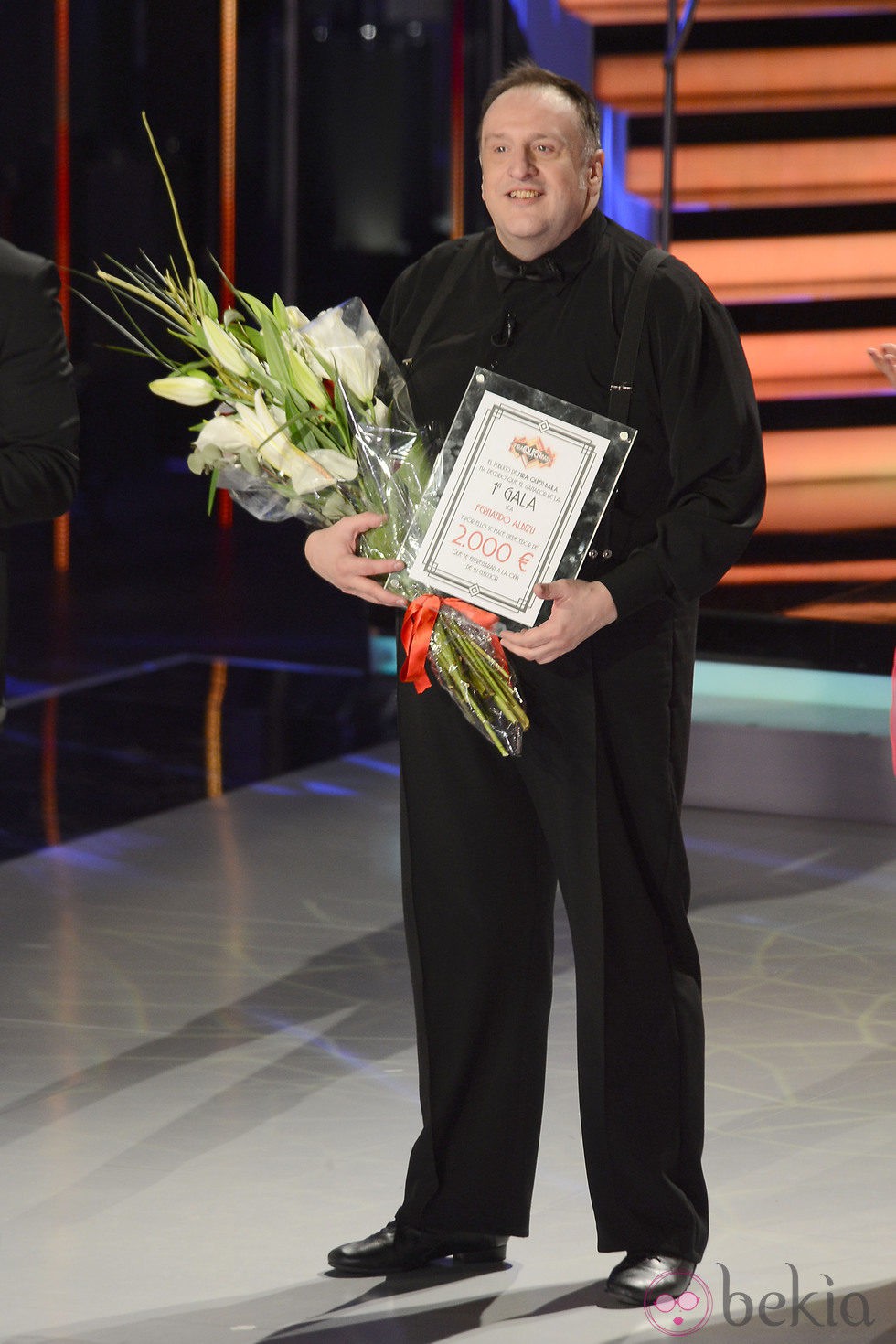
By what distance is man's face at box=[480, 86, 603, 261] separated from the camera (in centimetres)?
237

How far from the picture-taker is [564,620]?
233cm

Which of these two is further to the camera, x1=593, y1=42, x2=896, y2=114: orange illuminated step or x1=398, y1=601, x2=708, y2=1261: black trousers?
x1=593, y1=42, x2=896, y2=114: orange illuminated step

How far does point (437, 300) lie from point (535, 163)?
0.79 feet

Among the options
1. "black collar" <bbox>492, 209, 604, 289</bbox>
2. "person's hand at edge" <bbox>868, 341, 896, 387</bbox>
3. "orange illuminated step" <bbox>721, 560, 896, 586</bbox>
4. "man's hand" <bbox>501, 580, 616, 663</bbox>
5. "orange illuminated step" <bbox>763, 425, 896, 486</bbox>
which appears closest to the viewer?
"man's hand" <bbox>501, 580, 616, 663</bbox>

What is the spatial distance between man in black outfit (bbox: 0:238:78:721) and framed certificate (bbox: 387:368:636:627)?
657 millimetres

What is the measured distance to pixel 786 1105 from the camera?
10.6 ft

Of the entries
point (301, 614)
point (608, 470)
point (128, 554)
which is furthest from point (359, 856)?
point (128, 554)

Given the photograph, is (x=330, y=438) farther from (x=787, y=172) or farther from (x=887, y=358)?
(x=787, y=172)

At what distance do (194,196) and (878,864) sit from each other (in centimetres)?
723

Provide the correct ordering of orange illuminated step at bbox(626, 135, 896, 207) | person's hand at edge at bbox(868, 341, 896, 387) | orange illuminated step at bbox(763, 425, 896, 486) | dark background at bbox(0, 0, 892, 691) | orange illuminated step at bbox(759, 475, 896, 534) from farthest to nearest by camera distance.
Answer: dark background at bbox(0, 0, 892, 691)
orange illuminated step at bbox(626, 135, 896, 207)
orange illuminated step at bbox(763, 425, 896, 486)
orange illuminated step at bbox(759, 475, 896, 534)
person's hand at edge at bbox(868, 341, 896, 387)
